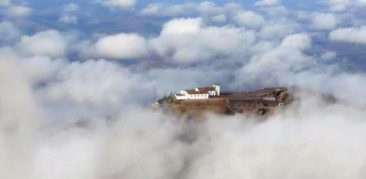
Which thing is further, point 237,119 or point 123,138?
point 237,119

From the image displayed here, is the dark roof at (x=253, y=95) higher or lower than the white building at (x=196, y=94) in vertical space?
lower

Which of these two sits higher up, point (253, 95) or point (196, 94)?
point (196, 94)

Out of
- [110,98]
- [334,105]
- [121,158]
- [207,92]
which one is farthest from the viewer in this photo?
[110,98]

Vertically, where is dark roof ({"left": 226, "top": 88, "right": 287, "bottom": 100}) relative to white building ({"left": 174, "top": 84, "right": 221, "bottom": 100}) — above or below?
below

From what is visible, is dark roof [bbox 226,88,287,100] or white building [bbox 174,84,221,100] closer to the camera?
white building [bbox 174,84,221,100]

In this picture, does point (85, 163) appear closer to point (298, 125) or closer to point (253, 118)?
point (253, 118)

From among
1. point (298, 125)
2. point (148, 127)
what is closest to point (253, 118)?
point (298, 125)

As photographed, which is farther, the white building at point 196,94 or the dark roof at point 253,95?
the dark roof at point 253,95

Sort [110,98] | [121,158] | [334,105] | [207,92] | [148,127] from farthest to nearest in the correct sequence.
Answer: [110,98] < [334,105] < [207,92] < [148,127] < [121,158]

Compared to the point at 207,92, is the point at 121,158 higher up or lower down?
lower down

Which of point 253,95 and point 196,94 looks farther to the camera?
point 253,95
